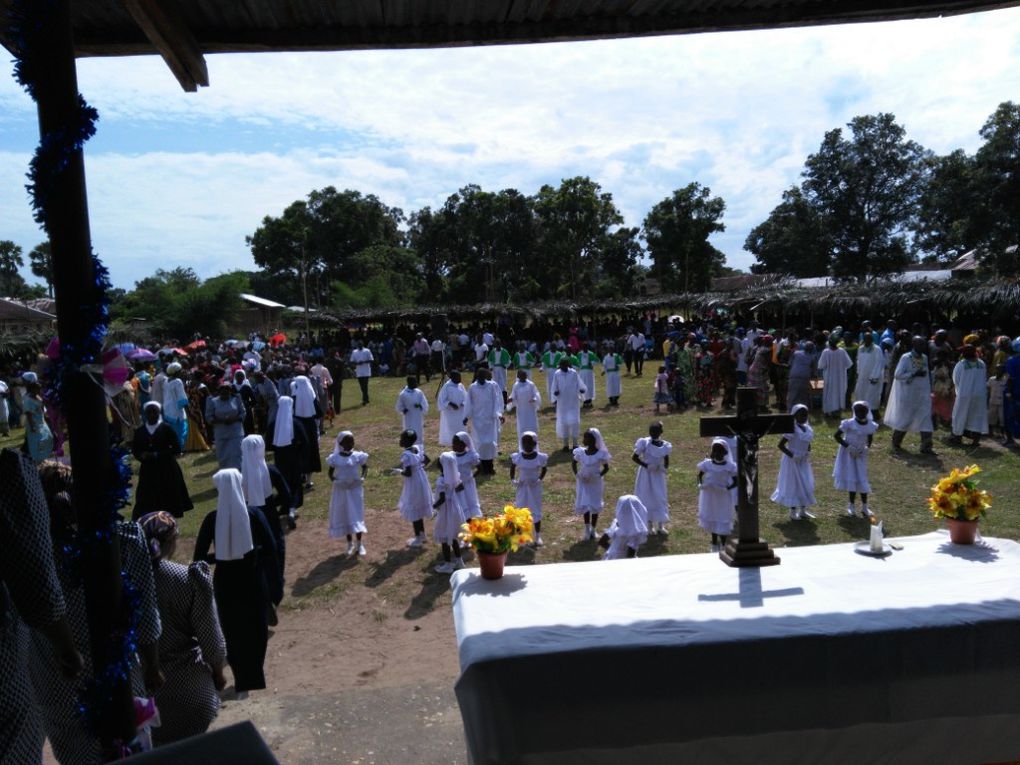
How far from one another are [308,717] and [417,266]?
5011 centimetres

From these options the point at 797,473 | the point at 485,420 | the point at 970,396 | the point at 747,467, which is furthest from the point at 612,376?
the point at 747,467

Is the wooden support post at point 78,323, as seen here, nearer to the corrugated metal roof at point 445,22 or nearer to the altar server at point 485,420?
the corrugated metal roof at point 445,22

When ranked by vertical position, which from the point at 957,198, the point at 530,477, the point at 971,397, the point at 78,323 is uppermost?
the point at 957,198

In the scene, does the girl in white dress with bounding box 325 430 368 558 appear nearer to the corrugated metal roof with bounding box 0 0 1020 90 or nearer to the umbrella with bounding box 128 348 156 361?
the umbrella with bounding box 128 348 156 361

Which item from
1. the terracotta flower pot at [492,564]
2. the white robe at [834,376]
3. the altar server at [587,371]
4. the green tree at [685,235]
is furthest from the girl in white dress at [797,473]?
the green tree at [685,235]

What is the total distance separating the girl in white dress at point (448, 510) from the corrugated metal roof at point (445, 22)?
230 inches

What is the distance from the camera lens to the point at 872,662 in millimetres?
3611

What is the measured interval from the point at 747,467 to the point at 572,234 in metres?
41.6

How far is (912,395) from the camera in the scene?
44.3 ft

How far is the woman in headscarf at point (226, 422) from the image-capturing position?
11.0 m

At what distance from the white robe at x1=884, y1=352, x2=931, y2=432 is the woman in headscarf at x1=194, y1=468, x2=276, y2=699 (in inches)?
467

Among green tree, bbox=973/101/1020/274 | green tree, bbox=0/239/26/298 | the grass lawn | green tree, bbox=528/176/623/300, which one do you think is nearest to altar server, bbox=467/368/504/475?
the grass lawn

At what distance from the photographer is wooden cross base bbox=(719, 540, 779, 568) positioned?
4.63 meters

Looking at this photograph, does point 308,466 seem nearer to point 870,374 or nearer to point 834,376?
point 834,376
